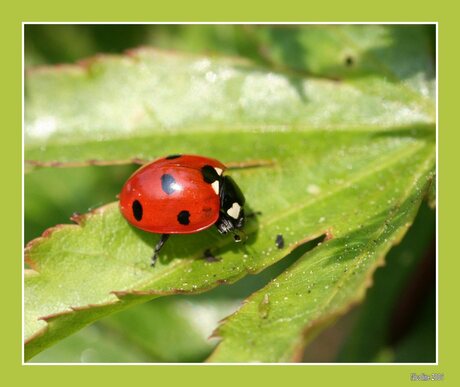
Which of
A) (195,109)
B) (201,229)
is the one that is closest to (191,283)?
(201,229)

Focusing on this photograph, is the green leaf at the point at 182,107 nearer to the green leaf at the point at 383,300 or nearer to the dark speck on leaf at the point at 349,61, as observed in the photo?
the dark speck on leaf at the point at 349,61

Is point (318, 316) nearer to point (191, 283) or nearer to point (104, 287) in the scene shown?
point (191, 283)

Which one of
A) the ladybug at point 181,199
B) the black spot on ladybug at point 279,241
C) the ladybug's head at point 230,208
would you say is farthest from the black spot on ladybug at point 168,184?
the black spot on ladybug at point 279,241

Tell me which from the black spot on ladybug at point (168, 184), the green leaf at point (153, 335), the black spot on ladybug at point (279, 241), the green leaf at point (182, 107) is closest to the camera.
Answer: the black spot on ladybug at point (279, 241)

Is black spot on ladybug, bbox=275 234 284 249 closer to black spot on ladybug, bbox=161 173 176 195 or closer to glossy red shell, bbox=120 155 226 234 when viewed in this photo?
glossy red shell, bbox=120 155 226 234

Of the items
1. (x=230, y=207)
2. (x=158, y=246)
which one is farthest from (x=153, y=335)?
(x=230, y=207)

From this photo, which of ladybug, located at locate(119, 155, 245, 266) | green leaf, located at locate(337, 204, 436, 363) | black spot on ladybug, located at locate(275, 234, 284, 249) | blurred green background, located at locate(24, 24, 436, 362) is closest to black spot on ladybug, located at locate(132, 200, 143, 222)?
ladybug, located at locate(119, 155, 245, 266)

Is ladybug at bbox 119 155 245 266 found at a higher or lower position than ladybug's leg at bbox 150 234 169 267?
higher
